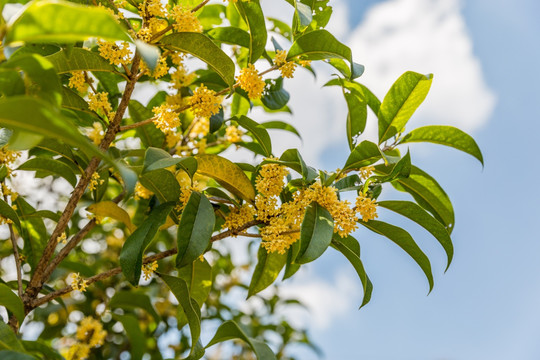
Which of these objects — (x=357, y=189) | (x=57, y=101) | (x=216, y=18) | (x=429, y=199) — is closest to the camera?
(x=57, y=101)

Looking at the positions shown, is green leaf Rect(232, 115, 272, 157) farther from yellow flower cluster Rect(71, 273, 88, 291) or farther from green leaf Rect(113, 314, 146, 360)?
green leaf Rect(113, 314, 146, 360)

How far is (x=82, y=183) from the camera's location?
64.9 inches

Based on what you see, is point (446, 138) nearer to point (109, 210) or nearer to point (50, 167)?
point (109, 210)

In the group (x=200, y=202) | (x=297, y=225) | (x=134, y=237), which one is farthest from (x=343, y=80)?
(x=134, y=237)

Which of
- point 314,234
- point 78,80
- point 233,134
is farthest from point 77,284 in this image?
point 233,134

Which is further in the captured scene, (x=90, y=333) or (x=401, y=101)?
(x=90, y=333)

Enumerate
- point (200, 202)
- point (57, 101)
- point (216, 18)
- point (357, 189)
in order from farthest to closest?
point (216, 18), point (357, 189), point (200, 202), point (57, 101)

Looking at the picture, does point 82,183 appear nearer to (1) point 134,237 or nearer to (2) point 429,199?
(1) point 134,237

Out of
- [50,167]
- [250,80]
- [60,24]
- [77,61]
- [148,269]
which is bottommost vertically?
[148,269]

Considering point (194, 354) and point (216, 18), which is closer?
point (194, 354)

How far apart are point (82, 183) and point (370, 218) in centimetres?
90

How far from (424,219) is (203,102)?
0.77m

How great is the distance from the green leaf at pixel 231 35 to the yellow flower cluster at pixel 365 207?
0.72 meters

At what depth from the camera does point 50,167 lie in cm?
191
